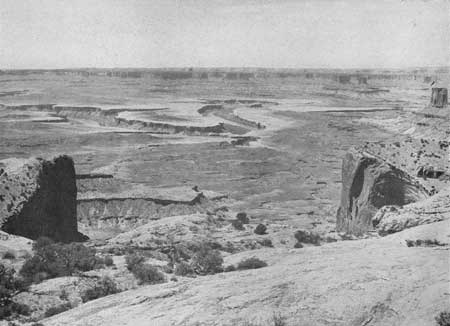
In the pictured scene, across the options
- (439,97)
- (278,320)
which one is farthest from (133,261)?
(439,97)

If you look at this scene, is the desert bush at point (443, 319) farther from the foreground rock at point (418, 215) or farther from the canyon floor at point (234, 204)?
the foreground rock at point (418, 215)

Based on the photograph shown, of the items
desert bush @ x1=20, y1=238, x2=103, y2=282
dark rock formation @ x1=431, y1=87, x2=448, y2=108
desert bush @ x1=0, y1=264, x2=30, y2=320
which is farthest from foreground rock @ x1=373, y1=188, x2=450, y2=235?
dark rock formation @ x1=431, y1=87, x2=448, y2=108

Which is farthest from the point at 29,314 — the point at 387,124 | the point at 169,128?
the point at 387,124

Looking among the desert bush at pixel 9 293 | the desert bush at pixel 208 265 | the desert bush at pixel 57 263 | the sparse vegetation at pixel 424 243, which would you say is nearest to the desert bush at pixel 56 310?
the desert bush at pixel 9 293

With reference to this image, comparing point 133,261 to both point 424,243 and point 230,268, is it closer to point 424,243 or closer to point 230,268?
point 230,268

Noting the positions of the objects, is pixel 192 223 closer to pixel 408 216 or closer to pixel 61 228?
pixel 61 228

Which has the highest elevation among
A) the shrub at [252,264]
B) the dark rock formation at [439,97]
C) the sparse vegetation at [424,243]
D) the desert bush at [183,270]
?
the dark rock formation at [439,97]
